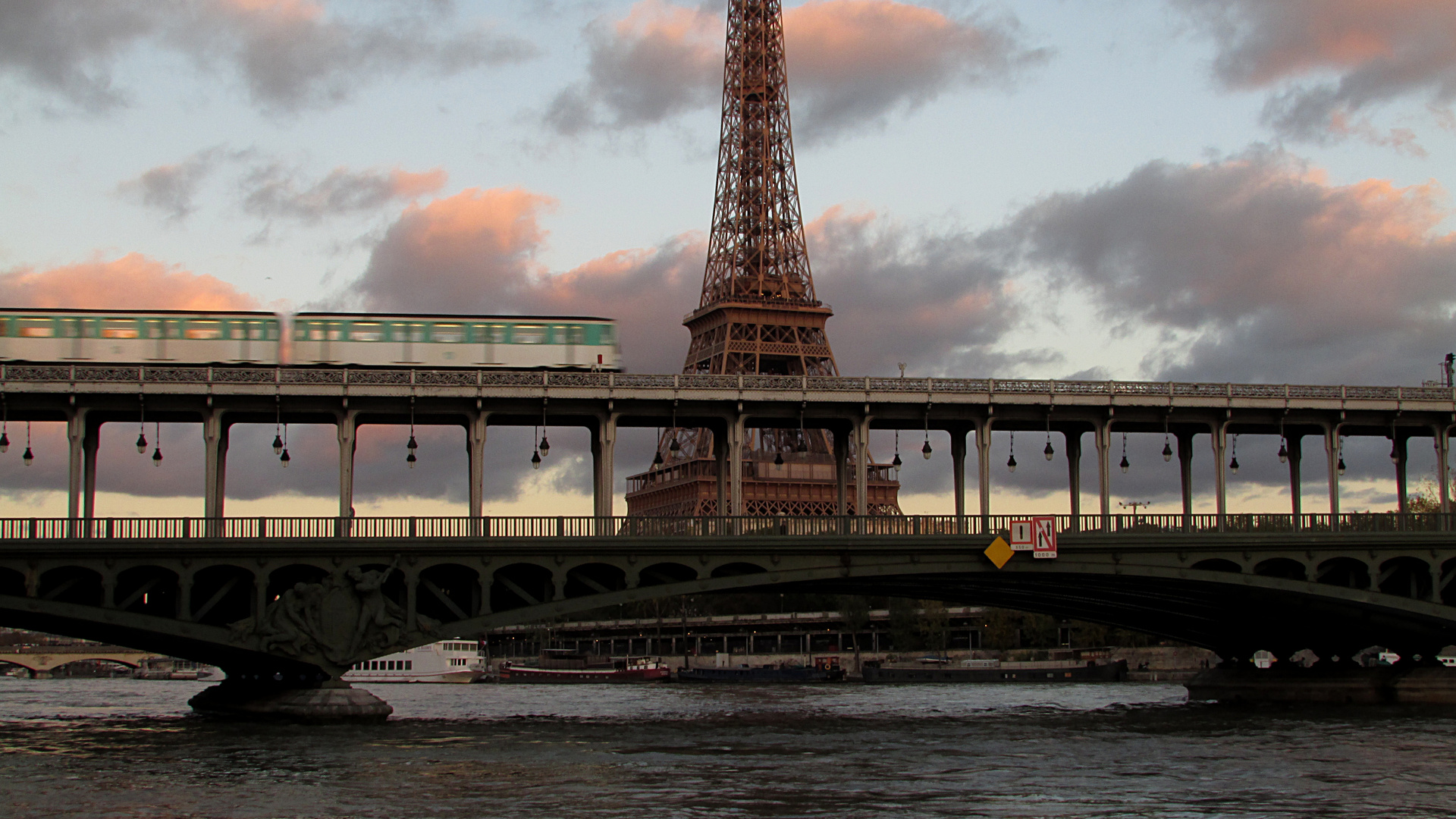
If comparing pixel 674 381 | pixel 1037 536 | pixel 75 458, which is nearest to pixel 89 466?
pixel 75 458

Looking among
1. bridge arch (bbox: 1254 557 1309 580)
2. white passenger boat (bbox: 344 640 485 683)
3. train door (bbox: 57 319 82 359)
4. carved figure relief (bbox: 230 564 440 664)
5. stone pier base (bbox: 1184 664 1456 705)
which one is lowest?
white passenger boat (bbox: 344 640 485 683)

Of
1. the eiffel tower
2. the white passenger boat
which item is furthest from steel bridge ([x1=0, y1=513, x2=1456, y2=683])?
the white passenger boat

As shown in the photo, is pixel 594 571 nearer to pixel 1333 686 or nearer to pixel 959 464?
pixel 959 464

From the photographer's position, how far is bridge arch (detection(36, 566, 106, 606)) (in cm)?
5928

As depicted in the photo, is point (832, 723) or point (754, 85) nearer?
point (832, 723)

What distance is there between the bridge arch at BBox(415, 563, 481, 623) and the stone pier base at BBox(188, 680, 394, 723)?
4263 mm

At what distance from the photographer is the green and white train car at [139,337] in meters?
64.9

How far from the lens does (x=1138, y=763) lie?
47.8 metres

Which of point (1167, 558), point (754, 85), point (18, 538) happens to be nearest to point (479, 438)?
point (18, 538)

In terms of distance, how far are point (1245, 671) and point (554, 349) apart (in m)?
40.6

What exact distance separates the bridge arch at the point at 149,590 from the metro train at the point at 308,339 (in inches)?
353

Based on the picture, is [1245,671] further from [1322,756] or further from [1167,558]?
[1322,756]

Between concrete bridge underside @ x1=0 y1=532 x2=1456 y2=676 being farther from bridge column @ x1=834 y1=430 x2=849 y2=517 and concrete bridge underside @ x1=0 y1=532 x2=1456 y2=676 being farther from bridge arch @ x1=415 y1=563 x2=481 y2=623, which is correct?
bridge column @ x1=834 y1=430 x2=849 y2=517

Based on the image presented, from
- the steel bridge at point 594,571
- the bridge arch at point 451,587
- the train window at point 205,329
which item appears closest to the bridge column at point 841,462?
the steel bridge at point 594,571
